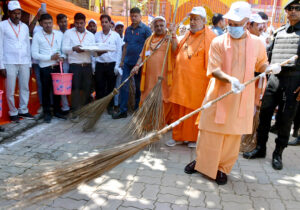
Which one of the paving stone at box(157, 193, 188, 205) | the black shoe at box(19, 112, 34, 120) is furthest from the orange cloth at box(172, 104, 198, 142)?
the black shoe at box(19, 112, 34, 120)

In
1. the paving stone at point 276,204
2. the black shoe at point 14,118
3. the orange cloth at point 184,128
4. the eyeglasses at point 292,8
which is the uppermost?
the eyeglasses at point 292,8

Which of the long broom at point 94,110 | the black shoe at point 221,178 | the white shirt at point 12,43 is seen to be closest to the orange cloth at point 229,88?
the black shoe at point 221,178

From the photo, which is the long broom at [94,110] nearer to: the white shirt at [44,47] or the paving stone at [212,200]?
the white shirt at [44,47]

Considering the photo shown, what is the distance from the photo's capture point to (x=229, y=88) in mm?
2881

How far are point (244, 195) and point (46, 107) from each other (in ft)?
12.9

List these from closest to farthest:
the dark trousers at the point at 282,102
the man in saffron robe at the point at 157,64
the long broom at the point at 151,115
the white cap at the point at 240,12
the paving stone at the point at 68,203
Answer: the paving stone at the point at 68,203
the white cap at the point at 240,12
the dark trousers at the point at 282,102
the long broom at the point at 151,115
the man in saffron robe at the point at 157,64

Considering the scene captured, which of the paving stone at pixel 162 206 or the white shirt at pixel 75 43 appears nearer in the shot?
the paving stone at pixel 162 206

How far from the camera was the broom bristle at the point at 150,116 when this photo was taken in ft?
→ 13.3

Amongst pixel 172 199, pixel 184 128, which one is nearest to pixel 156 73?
pixel 184 128

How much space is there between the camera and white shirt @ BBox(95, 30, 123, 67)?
5797mm

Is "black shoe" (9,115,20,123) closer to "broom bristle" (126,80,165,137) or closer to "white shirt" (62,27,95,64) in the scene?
"white shirt" (62,27,95,64)

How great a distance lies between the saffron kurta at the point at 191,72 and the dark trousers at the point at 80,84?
2.08m

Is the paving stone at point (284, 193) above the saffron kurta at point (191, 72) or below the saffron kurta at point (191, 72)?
below

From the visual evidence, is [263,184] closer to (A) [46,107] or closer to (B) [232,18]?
(B) [232,18]
